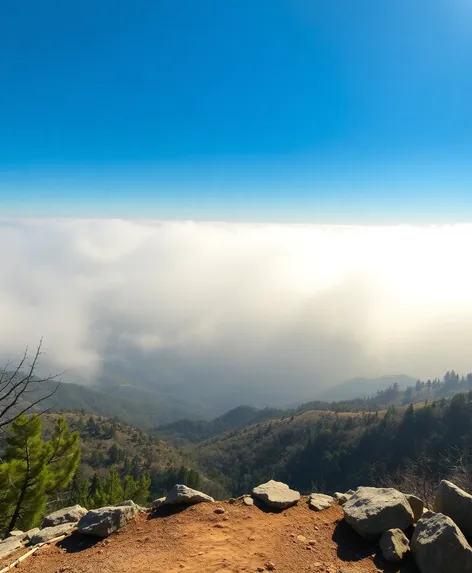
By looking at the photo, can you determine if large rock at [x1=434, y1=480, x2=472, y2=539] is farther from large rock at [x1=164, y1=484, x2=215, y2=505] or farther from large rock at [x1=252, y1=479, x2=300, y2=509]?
large rock at [x1=164, y1=484, x2=215, y2=505]

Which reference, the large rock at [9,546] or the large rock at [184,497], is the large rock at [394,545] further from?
the large rock at [9,546]

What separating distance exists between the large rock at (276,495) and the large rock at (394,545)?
3.84m

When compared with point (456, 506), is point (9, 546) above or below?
below

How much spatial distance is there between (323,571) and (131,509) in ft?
23.1

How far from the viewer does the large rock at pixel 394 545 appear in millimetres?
10852

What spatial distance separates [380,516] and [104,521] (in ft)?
29.6

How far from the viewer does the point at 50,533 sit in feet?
44.8

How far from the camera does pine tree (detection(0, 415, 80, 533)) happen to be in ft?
80.9

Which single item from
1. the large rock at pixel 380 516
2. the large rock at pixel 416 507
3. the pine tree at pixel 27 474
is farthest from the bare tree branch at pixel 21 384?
the large rock at pixel 416 507

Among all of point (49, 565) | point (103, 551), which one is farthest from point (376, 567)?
point (49, 565)

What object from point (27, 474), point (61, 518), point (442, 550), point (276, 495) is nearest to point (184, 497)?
point (276, 495)

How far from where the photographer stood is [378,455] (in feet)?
622

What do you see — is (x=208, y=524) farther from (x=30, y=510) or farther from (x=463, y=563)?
(x=30, y=510)

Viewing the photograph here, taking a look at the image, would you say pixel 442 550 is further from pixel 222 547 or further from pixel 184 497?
pixel 184 497
